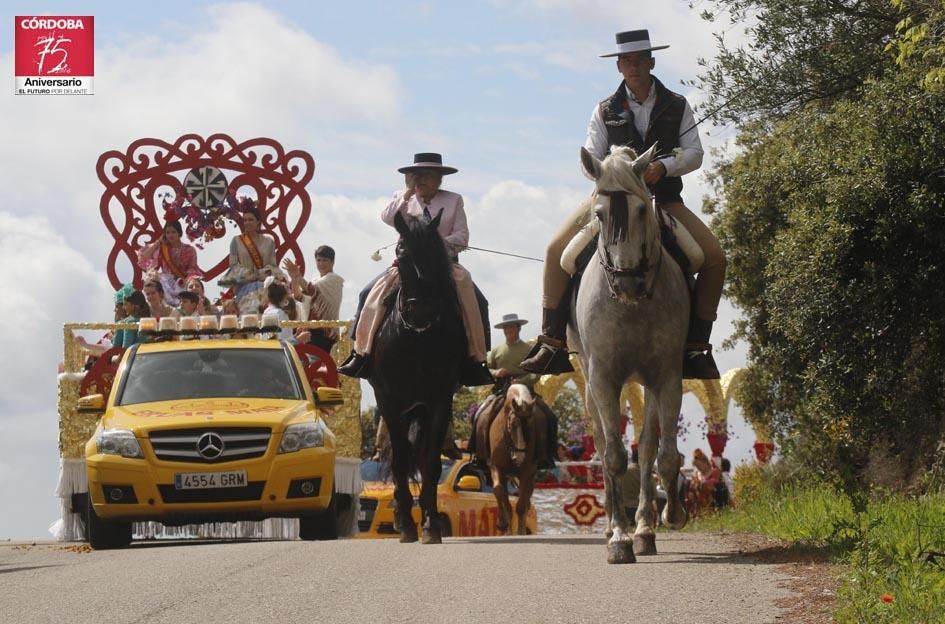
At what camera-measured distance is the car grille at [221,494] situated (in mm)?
16719

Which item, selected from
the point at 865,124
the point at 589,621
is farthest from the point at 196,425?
the point at 589,621

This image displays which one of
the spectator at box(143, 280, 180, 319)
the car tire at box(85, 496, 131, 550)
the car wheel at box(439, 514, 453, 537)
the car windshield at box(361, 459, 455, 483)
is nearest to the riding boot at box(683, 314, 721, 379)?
the car tire at box(85, 496, 131, 550)

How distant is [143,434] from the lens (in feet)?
54.7

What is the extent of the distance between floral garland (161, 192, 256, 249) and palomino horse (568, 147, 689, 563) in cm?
1143

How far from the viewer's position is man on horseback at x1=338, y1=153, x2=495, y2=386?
53.1 feet

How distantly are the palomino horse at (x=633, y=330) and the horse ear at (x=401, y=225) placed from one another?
247 cm

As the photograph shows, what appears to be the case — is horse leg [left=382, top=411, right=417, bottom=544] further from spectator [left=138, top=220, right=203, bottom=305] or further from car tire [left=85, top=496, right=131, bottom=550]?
spectator [left=138, top=220, right=203, bottom=305]

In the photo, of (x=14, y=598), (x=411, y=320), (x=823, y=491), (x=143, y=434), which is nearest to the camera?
(x=14, y=598)

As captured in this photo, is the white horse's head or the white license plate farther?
the white license plate

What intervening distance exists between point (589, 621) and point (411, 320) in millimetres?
7055

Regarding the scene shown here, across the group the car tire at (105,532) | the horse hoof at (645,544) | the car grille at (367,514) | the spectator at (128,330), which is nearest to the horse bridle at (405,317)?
the horse hoof at (645,544)

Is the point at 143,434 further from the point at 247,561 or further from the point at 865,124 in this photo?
the point at 865,124

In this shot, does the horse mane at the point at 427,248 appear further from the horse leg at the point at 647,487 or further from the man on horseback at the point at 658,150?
the horse leg at the point at 647,487

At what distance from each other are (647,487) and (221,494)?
512 cm
